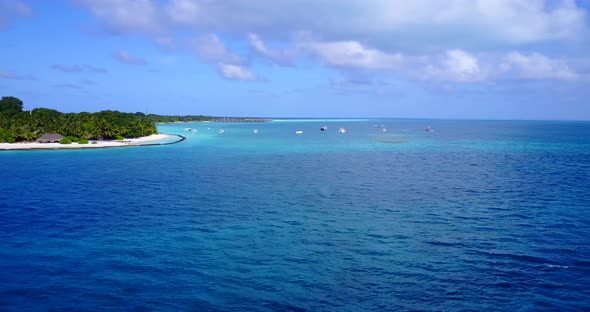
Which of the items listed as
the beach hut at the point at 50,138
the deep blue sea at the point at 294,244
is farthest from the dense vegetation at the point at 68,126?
the deep blue sea at the point at 294,244

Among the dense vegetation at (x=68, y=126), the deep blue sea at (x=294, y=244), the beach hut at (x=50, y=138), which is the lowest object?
the deep blue sea at (x=294, y=244)

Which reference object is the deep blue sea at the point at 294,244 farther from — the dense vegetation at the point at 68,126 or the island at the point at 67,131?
the dense vegetation at the point at 68,126

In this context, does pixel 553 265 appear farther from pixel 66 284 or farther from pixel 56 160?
pixel 56 160

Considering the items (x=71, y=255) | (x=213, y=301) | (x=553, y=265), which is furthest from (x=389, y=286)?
(x=71, y=255)

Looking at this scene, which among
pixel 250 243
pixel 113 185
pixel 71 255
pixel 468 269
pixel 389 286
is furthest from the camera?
pixel 113 185

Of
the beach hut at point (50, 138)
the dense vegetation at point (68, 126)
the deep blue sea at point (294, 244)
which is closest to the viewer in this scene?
the deep blue sea at point (294, 244)

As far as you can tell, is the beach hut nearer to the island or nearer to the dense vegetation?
the island
